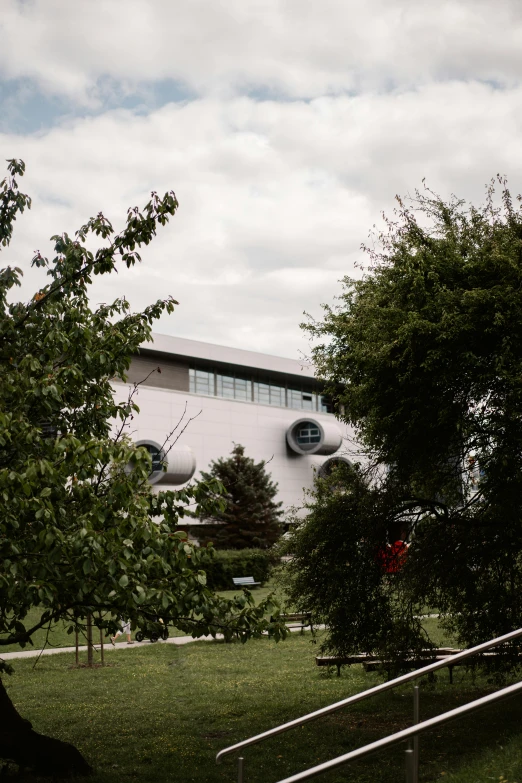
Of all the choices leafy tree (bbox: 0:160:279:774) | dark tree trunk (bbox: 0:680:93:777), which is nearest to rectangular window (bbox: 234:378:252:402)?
leafy tree (bbox: 0:160:279:774)

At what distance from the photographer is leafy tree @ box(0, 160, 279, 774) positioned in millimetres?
6836

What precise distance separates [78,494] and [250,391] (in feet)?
161

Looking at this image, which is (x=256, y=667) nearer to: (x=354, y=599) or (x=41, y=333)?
(x=354, y=599)

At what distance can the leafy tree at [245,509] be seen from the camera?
149 feet

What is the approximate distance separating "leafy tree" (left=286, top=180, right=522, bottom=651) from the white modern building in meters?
32.0

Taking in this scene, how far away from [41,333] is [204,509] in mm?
2950

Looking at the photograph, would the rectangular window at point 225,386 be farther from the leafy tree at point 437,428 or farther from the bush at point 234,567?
the leafy tree at point 437,428

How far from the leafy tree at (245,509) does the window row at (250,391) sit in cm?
741

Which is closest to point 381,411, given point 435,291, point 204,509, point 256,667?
point 435,291

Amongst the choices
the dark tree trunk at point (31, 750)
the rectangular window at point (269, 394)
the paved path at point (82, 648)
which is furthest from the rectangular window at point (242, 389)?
the dark tree trunk at point (31, 750)

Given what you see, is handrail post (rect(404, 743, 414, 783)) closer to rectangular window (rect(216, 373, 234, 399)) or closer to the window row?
the window row

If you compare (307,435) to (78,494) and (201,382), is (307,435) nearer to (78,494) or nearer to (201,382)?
(201,382)

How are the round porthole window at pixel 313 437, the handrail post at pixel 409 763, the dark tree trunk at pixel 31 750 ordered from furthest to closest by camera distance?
the round porthole window at pixel 313 437 < the dark tree trunk at pixel 31 750 < the handrail post at pixel 409 763

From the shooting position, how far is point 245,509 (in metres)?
46.2
